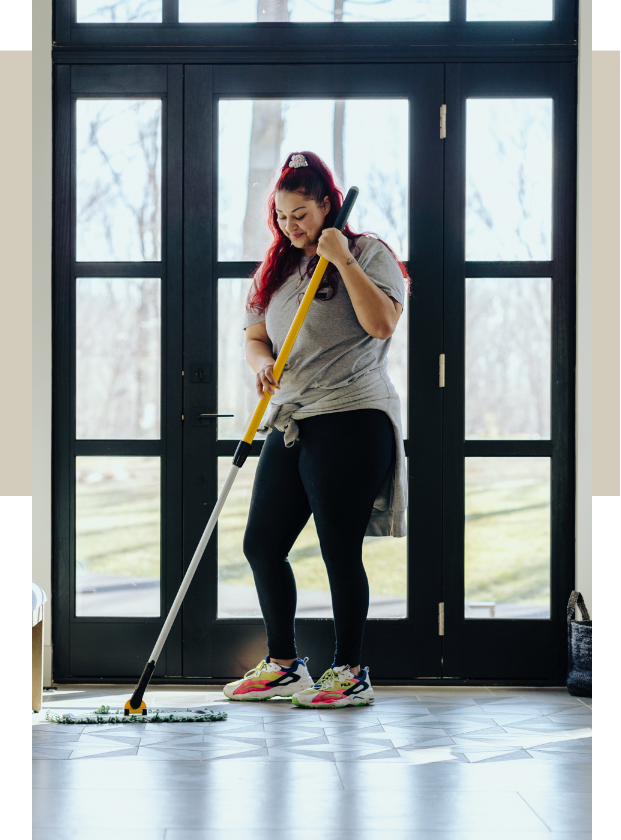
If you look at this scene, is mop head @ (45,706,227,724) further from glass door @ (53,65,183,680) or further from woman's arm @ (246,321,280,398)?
woman's arm @ (246,321,280,398)

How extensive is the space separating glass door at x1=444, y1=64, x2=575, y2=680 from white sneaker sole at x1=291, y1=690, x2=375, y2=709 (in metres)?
0.40

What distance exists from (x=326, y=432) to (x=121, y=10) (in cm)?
146

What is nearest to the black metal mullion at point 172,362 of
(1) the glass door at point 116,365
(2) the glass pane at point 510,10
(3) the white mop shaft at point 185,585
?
(1) the glass door at point 116,365

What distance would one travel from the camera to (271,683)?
7.88 feet

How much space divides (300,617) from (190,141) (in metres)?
1.48

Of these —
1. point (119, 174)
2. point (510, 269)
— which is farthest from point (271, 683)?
point (119, 174)

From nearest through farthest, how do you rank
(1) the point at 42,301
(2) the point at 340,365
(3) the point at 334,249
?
(3) the point at 334,249 → (2) the point at 340,365 → (1) the point at 42,301

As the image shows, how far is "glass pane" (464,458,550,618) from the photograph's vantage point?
267 cm

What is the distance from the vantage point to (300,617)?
2.66 m

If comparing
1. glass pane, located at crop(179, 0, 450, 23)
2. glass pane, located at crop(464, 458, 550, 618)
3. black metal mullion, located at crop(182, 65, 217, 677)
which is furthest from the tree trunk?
glass pane, located at crop(464, 458, 550, 618)

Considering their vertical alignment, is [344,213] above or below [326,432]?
above

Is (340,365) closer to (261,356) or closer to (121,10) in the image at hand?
(261,356)

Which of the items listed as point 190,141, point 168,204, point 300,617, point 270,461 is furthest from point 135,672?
point 190,141

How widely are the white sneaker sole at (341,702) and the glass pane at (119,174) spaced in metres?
1.36
